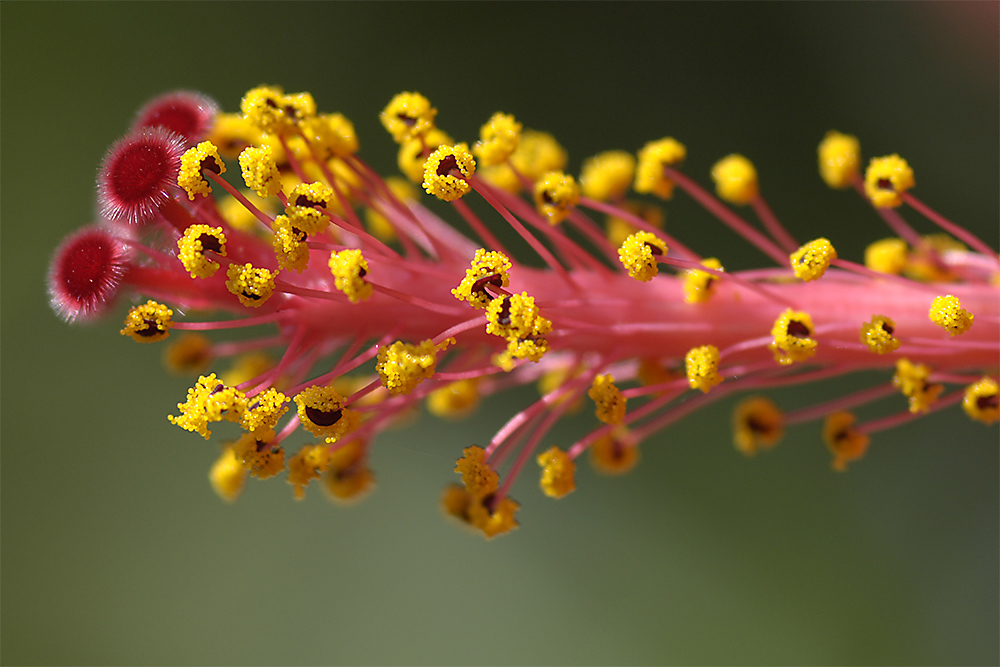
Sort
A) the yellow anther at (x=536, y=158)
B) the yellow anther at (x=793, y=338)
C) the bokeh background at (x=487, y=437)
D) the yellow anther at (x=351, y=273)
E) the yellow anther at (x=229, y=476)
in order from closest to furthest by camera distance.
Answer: the yellow anther at (x=351, y=273)
the yellow anther at (x=793, y=338)
the yellow anther at (x=229, y=476)
the yellow anther at (x=536, y=158)
the bokeh background at (x=487, y=437)

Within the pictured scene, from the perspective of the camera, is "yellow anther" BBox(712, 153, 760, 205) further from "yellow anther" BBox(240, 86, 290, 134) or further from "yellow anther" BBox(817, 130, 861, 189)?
"yellow anther" BBox(240, 86, 290, 134)

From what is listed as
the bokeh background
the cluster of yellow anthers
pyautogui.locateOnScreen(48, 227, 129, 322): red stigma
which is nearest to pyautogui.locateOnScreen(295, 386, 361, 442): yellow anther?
the cluster of yellow anthers

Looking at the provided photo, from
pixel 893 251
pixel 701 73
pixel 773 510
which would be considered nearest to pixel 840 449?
pixel 893 251

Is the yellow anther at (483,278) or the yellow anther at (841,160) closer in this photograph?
the yellow anther at (483,278)

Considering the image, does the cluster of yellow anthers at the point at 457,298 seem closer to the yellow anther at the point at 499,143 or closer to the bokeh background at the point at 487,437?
the yellow anther at the point at 499,143

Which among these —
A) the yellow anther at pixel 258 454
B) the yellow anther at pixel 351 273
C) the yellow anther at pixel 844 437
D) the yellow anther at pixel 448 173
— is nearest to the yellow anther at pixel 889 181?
the yellow anther at pixel 844 437

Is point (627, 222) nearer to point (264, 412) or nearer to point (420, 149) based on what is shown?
point (420, 149)

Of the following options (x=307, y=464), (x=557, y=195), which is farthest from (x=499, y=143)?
(x=307, y=464)
